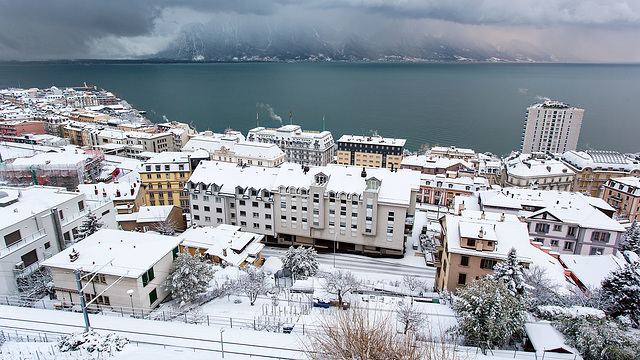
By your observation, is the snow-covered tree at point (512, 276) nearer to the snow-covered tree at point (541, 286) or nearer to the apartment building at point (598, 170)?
the snow-covered tree at point (541, 286)

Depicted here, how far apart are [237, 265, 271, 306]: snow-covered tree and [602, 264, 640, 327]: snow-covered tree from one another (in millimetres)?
22557

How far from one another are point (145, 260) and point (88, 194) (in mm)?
29313

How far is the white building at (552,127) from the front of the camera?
101887 mm

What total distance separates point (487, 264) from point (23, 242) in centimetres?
3275

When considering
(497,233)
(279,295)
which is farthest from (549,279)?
(279,295)

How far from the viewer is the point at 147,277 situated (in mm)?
22406

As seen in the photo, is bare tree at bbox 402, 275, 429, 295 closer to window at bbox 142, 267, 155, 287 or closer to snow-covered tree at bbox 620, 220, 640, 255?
window at bbox 142, 267, 155, 287

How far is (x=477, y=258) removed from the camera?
1021 inches

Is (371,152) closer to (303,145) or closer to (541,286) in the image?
(303,145)

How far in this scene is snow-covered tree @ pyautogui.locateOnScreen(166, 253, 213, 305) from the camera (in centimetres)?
2298

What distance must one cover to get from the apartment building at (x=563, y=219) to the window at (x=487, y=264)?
1529 centimetres

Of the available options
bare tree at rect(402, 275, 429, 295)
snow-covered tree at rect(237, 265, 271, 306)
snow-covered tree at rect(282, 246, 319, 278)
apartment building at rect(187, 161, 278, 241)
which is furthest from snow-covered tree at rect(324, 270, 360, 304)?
apartment building at rect(187, 161, 278, 241)

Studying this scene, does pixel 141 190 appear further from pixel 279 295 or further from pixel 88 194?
pixel 279 295

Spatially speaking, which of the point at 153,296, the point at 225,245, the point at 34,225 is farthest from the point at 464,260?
the point at 34,225
